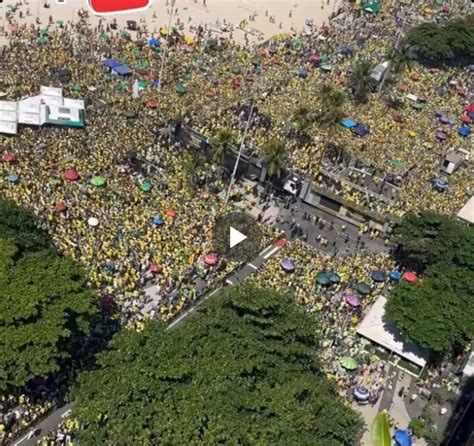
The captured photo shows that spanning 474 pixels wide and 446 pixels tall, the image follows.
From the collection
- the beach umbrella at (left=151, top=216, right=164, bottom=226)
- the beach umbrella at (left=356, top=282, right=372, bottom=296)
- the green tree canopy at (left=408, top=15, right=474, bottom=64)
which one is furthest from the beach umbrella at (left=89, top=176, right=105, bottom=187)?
the green tree canopy at (left=408, top=15, right=474, bottom=64)

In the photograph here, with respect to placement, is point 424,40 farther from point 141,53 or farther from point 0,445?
point 0,445

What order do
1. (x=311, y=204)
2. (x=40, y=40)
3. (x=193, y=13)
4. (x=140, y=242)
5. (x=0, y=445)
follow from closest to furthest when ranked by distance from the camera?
(x=0, y=445)
(x=140, y=242)
(x=311, y=204)
(x=40, y=40)
(x=193, y=13)

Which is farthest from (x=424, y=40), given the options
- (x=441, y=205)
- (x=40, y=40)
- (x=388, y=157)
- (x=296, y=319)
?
(x=296, y=319)

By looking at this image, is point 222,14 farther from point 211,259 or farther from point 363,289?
point 363,289

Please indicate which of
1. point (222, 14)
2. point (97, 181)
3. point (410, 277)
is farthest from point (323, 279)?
point (222, 14)

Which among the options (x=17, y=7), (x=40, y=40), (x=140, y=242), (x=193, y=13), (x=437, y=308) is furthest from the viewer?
(x=193, y=13)

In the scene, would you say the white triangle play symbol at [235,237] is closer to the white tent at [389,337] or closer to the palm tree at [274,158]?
the palm tree at [274,158]
